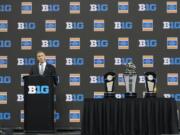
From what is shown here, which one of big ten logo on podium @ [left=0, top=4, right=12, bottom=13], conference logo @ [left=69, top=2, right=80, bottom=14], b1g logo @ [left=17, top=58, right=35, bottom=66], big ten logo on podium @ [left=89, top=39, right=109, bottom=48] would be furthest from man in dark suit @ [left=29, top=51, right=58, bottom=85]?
big ten logo on podium @ [left=0, top=4, right=12, bottom=13]

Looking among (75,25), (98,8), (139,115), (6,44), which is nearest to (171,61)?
(98,8)

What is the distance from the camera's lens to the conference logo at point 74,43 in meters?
11.6

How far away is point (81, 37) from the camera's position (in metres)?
11.6

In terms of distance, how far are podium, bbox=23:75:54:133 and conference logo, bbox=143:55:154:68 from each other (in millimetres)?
2830

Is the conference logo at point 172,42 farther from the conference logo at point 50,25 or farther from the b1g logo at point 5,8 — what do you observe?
the b1g logo at point 5,8

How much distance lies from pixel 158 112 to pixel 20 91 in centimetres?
422

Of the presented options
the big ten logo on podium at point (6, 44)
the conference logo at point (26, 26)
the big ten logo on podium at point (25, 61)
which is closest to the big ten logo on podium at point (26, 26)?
the conference logo at point (26, 26)

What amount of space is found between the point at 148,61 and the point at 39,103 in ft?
10.4

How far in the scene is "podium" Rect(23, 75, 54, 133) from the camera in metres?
9.51

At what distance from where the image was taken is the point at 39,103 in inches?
375

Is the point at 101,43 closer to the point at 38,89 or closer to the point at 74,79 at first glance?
the point at 74,79

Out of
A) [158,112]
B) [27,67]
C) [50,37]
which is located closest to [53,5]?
[50,37]

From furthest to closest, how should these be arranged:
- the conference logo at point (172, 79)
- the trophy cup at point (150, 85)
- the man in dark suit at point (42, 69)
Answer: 1. the conference logo at point (172, 79)
2. the man in dark suit at point (42, 69)
3. the trophy cup at point (150, 85)

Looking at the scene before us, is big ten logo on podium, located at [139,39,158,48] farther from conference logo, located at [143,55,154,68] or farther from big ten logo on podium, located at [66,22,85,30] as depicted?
big ten logo on podium, located at [66,22,85,30]
